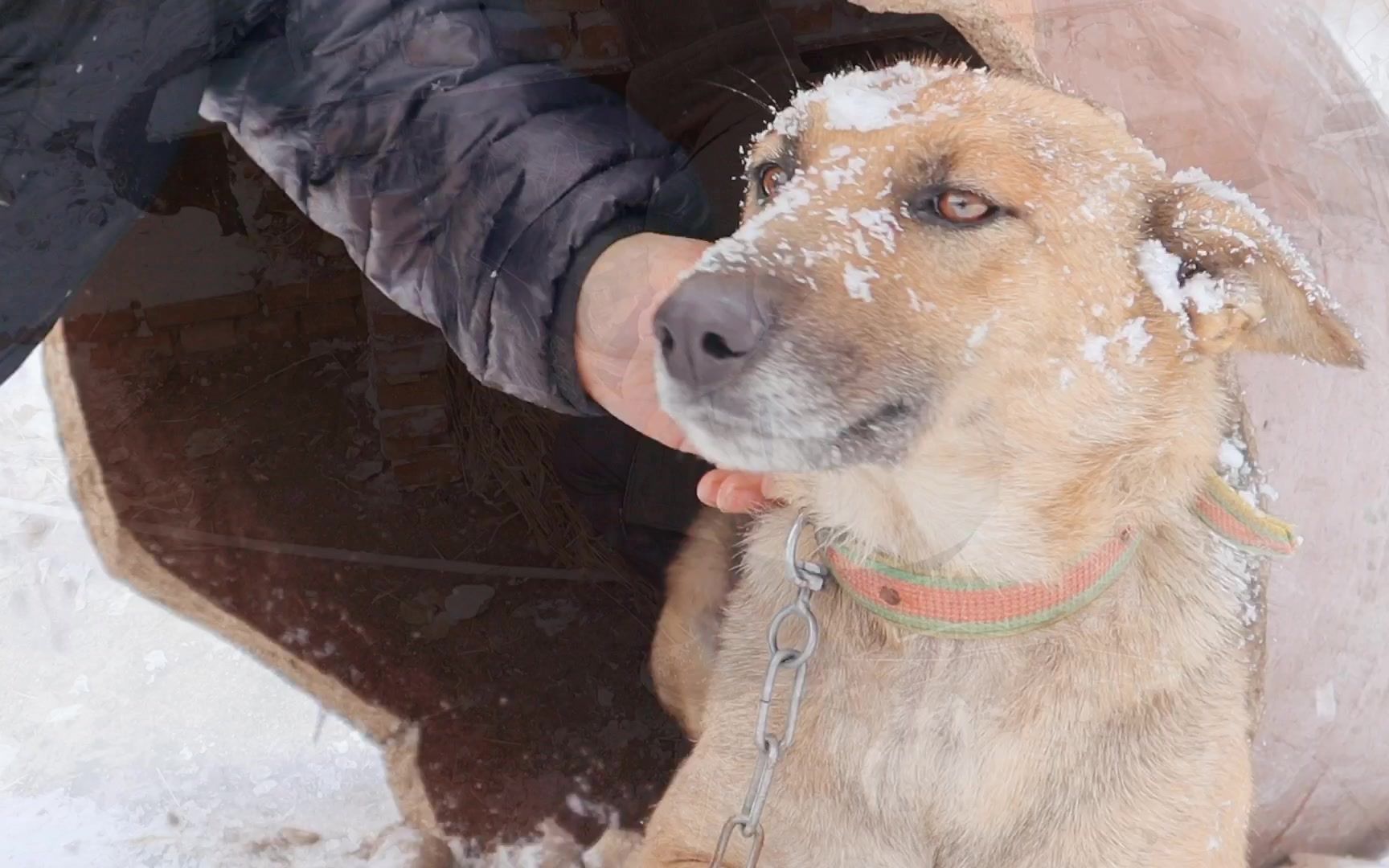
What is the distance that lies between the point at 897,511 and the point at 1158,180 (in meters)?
0.54

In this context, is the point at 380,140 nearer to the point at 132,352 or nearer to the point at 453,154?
the point at 453,154

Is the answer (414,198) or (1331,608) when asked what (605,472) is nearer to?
(414,198)

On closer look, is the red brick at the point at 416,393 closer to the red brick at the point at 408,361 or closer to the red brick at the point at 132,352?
the red brick at the point at 408,361

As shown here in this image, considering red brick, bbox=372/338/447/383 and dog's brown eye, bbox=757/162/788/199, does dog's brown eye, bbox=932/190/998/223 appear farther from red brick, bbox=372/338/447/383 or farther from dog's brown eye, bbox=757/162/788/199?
red brick, bbox=372/338/447/383

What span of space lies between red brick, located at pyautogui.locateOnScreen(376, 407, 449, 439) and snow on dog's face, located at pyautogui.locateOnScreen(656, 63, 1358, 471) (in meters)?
0.49

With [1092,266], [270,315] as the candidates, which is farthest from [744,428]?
[270,315]

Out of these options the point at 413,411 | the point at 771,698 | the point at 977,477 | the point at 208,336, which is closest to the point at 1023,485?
the point at 977,477

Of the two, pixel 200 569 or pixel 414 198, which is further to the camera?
pixel 200 569

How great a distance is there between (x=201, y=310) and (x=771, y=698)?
0.98m

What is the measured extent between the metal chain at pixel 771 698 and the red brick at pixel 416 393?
568 millimetres

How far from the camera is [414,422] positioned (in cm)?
148

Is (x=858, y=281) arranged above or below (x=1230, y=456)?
above

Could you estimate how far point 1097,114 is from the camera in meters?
1.17

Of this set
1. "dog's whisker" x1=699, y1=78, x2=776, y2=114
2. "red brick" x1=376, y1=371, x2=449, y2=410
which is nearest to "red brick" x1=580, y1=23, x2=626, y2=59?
"dog's whisker" x1=699, y1=78, x2=776, y2=114
